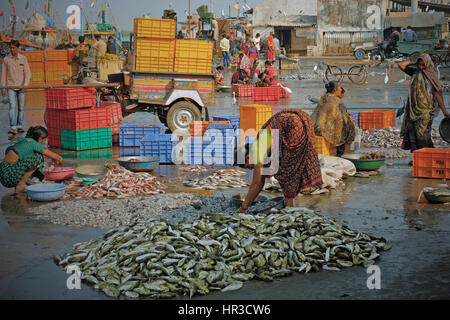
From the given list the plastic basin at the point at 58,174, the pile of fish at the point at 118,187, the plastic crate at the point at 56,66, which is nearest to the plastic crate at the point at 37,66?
the plastic crate at the point at 56,66

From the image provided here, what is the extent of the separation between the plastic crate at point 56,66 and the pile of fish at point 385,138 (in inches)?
573

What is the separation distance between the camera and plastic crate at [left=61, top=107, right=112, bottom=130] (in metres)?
10.8

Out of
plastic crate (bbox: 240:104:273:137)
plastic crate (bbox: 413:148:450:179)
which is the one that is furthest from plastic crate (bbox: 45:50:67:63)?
plastic crate (bbox: 413:148:450:179)

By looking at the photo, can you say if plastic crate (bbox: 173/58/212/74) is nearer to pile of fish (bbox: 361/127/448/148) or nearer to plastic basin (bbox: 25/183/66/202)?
pile of fish (bbox: 361/127/448/148)

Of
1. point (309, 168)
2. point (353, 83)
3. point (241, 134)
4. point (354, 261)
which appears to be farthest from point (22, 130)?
point (353, 83)

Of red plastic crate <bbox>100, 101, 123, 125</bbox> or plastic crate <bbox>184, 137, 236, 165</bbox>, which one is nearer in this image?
plastic crate <bbox>184, 137, 236, 165</bbox>

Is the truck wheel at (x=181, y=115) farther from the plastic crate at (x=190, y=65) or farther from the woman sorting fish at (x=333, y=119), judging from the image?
the woman sorting fish at (x=333, y=119)

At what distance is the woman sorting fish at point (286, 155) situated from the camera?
20.9 feet

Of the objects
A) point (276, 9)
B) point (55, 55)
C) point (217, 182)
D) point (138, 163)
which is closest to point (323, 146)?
point (217, 182)

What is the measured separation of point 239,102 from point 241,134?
29.3ft

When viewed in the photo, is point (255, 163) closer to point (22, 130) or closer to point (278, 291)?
point (278, 291)

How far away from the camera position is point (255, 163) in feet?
20.8

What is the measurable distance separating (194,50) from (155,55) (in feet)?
2.60

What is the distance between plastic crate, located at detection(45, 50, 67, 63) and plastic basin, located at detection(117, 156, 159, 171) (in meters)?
15.1
